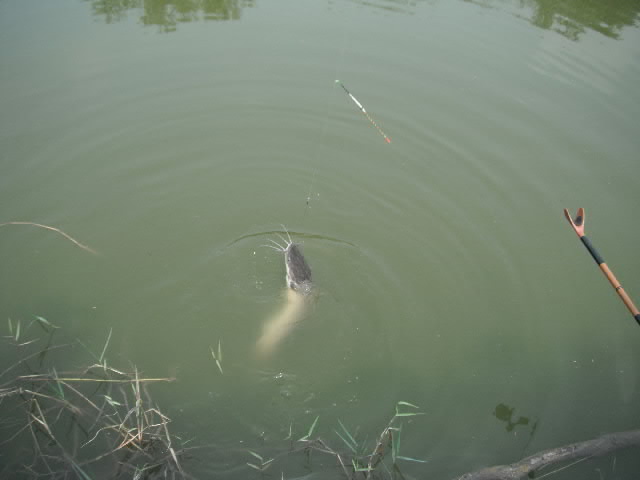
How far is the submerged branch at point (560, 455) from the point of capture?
3.33 m

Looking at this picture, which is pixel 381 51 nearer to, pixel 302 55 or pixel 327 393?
pixel 302 55

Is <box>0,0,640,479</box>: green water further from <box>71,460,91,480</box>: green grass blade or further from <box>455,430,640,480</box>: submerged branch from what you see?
<box>71,460,91,480</box>: green grass blade

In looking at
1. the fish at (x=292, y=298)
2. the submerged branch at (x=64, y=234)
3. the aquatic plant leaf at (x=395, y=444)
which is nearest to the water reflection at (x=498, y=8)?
the submerged branch at (x=64, y=234)

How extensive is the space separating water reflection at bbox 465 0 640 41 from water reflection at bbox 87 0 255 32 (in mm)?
4469

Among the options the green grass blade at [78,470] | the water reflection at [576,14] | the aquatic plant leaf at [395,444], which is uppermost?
the water reflection at [576,14]

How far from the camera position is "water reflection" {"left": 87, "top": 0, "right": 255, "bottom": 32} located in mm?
8016

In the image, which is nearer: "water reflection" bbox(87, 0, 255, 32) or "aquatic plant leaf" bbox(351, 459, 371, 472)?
"aquatic plant leaf" bbox(351, 459, 371, 472)

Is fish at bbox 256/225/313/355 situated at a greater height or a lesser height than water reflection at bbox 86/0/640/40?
lesser

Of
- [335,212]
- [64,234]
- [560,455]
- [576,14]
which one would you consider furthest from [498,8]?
[64,234]

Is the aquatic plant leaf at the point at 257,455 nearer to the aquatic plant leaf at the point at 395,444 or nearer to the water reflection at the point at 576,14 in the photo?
the aquatic plant leaf at the point at 395,444

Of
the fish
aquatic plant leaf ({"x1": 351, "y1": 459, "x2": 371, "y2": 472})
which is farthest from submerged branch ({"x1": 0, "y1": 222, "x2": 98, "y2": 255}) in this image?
aquatic plant leaf ({"x1": 351, "y1": 459, "x2": 371, "y2": 472})

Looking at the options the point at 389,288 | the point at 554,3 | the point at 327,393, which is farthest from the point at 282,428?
the point at 554,3

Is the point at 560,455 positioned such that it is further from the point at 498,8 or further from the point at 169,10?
the point at 169,10

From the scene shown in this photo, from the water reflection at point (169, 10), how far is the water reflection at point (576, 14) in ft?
14.7
